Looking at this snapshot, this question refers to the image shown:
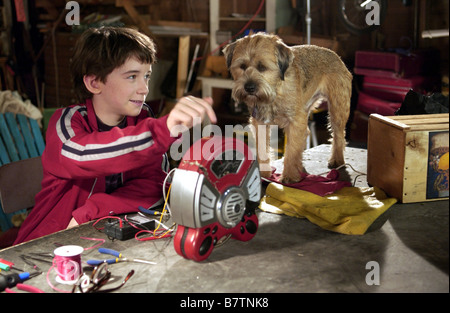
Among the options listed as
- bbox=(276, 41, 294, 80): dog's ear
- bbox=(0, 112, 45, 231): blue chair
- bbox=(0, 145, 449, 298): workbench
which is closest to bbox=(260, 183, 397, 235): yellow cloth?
bbox=(0, 145, 449, 298): workbench

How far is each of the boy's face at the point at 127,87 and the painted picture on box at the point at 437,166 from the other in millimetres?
974

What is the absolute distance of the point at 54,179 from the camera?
5.55ft

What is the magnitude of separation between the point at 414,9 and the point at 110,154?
3.51 meters

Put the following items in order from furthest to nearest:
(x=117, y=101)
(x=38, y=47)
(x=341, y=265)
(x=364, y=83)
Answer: (x=38, y=47) < (x=364, y=83) < (x=117, y=101) < (x=341, y=265)

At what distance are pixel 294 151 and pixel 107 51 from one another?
0.90 meters

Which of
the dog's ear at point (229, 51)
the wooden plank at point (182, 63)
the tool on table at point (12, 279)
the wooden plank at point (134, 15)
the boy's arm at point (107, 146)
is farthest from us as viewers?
the wooden plank at point (134, 15)

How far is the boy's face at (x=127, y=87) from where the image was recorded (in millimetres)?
1651

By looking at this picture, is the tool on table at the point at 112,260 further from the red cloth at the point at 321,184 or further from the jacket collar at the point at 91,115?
the red cloth at the point at 321,184

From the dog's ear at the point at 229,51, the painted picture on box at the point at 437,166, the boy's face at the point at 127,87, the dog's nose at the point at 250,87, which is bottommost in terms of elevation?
the painted picture on box at the point at 437,166

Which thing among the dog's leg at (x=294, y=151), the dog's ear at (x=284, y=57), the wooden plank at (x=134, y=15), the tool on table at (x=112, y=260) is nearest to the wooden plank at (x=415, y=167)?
the dog's leg at (x=294, y=151)

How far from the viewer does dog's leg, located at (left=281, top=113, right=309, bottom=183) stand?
2.06 metres

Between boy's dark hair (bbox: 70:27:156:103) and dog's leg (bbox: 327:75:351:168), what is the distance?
87cm
